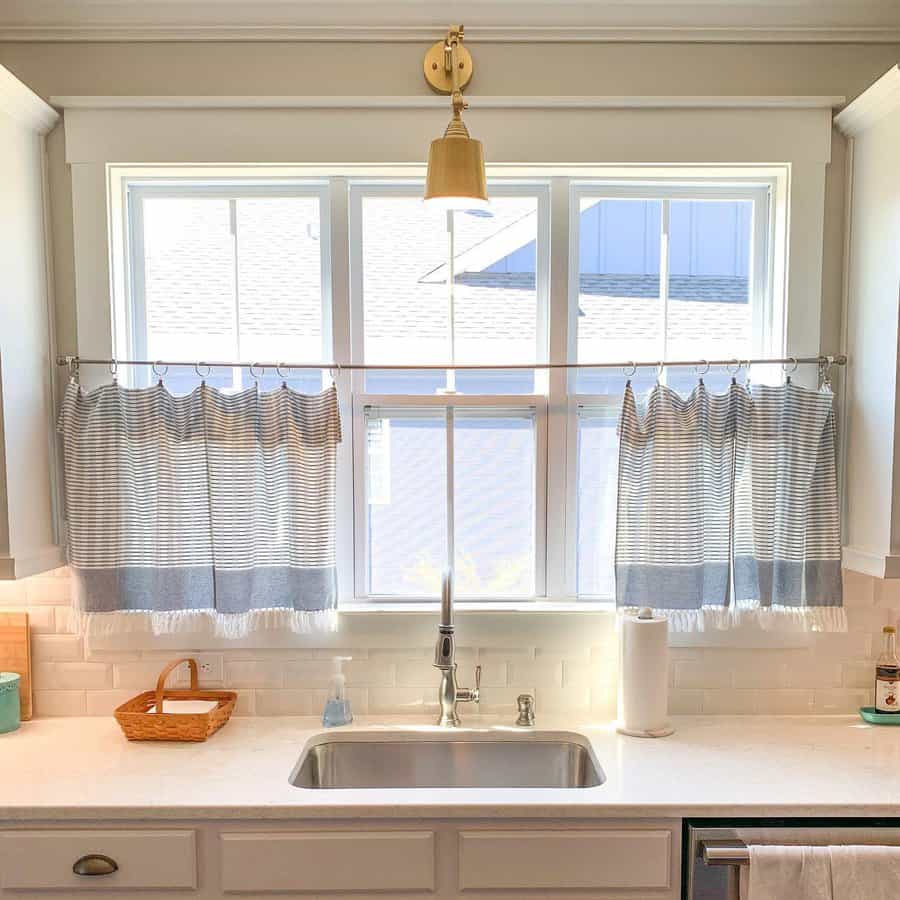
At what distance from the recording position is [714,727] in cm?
214

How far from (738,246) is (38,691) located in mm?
2359

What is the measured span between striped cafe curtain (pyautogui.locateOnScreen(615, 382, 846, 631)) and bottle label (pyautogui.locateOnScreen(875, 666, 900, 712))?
0.58 feet

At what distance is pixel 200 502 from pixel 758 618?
1569mm

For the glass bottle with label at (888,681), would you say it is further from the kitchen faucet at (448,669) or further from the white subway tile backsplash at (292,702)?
the white subway tile backsplash at (292,702)

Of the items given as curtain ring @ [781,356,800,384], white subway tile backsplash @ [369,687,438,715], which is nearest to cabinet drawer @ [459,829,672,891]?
white subway tile backsplash @ [369,687,438,715]

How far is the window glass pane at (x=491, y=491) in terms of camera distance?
2.31m

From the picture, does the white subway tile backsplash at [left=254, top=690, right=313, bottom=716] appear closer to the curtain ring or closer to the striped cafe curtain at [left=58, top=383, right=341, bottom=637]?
the striped cafe curtain at [left=58, top=383, right=341, bottom=637]

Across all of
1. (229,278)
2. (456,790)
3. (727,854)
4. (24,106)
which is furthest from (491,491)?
(24,106)

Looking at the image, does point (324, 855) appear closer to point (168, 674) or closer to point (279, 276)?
point (168, 674)

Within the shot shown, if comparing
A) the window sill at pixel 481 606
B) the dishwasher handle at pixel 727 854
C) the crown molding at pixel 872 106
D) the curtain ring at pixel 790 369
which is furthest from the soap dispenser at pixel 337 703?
the crown molding at pixel 872 106

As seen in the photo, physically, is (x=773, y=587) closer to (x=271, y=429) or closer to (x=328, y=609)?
(x=328, y=609)

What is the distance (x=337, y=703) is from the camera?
2.16m

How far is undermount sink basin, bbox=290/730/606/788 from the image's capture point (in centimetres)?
211

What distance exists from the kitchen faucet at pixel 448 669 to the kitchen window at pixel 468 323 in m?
0.24
